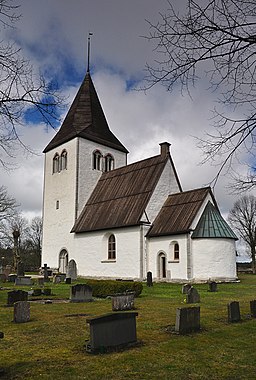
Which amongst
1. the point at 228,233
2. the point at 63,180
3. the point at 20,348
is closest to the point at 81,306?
the point at 20,348

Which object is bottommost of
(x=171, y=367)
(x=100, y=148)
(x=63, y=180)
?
(x=171, y=367)

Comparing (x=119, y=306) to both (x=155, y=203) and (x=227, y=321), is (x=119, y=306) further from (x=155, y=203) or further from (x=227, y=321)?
(x=155, y=203)

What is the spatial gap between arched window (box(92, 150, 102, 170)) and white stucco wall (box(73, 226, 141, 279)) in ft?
21.8

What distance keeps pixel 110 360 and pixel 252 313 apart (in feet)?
18.3

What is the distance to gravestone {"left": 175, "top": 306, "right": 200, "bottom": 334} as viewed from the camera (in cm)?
822

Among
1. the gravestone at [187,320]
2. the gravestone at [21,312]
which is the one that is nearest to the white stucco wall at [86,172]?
the gravestone at [21,312]

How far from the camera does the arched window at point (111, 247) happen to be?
28.8 meters

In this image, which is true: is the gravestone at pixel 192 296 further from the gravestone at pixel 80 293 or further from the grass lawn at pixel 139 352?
the gravestone at pixel 80 293

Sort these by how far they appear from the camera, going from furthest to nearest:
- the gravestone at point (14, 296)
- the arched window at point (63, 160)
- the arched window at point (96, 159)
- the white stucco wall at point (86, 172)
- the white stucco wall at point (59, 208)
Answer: the arched window at point (63, 160)
the arched window at point (96, 159)
the white stucco wall at point (59, 208)
the white stucco wall at point (86, 172)
the gravestone at point (14, 296)

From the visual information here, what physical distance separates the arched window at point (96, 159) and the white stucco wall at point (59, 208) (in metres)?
1.95

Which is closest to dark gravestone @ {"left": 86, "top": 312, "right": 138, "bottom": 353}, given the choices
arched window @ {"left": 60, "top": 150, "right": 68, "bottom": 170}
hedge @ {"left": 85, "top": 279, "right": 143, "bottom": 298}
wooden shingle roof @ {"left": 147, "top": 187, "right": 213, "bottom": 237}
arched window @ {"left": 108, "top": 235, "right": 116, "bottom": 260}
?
hedge @ {"left": 85, "top": 279, "right": 143, "bottom": 298}

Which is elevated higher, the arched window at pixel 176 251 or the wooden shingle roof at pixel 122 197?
the wooden shingle roof at pixel 122 197

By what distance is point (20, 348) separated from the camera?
7004mm

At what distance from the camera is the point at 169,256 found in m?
25.3
